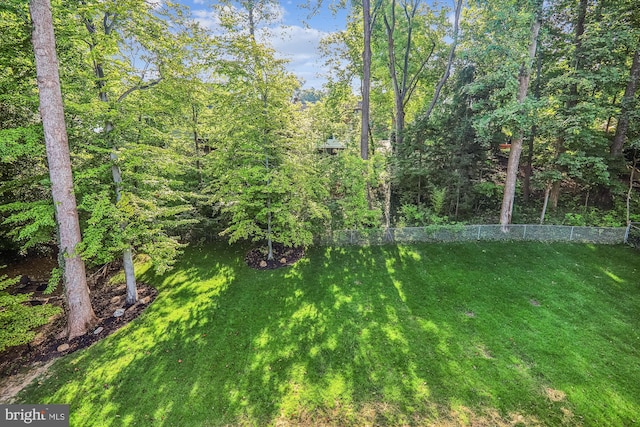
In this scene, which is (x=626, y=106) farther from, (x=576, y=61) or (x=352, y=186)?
(x=352, y=186)

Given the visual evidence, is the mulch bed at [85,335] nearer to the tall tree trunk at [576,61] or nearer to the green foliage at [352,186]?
the green foliage at [352,186]

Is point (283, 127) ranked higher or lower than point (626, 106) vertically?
lower

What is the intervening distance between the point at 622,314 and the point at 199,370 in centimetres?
990

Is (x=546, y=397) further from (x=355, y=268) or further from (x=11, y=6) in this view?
(x=11, y=6)

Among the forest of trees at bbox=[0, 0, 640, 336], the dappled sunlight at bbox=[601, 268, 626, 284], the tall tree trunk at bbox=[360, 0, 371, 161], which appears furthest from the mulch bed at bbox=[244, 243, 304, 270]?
the dappled sunlight at bbox=[601, 268, 626, 284]

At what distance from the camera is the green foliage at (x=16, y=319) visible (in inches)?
199

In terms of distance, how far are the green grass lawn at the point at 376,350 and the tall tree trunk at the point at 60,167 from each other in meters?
1.08

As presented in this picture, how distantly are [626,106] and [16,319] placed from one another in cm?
1824

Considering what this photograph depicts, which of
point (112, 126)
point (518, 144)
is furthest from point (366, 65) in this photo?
point (112, 126)

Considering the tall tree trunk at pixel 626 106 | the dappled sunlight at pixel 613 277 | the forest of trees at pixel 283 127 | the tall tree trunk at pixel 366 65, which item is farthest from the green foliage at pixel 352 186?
the tall tree trunk at pixel 626 106

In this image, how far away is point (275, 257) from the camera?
9977mm

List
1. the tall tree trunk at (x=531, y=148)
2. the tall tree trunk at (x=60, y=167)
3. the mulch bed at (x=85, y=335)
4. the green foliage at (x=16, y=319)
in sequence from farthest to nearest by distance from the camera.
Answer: the tall tree trunk at (x=531, y=148)
the mulch bed at (x=85, y=335)
the tall tree trunk at (x=60, y=167)
the green foliage at (x=16, y=319)

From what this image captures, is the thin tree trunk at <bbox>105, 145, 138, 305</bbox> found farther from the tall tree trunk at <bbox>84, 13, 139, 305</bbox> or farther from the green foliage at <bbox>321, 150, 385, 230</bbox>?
the green foliage at <bbox>321, 150, 385, 230</bbox>

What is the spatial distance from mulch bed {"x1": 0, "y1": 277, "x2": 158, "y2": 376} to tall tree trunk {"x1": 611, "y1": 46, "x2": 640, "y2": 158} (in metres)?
17.0
